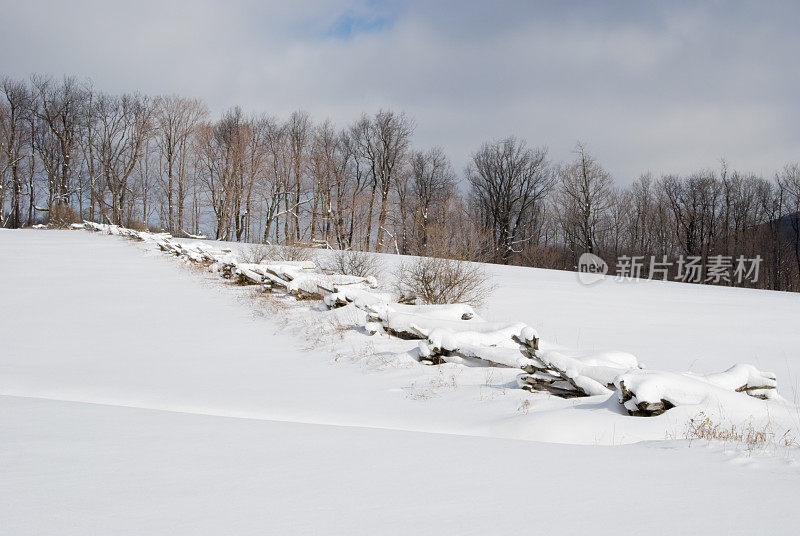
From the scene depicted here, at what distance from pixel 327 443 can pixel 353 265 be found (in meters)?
13.7

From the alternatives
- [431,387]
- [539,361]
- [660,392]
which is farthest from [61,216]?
[660,392]

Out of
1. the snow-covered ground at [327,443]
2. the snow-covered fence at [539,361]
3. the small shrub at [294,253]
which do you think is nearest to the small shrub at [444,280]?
the snow-covered fence at [539,361]

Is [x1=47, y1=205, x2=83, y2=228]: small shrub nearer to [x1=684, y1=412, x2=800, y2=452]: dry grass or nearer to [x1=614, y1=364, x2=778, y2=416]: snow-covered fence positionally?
[x1=614, y1=364, x2=778, y2=416]: snow-covered fence

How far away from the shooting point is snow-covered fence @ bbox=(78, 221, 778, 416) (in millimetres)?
4434

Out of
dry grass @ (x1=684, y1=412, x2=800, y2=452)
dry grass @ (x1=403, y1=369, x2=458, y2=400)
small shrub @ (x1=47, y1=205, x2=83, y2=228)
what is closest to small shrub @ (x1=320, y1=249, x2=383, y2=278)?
dry grass @ (x1=403, y1=369, x2=458, y2=400)

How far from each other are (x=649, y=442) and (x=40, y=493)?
3879mm

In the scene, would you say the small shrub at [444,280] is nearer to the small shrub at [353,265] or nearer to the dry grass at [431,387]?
the small shrub at [353,265]

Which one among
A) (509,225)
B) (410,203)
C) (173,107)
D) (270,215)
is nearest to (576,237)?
(509,225)

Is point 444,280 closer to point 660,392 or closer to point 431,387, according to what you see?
point 431,387

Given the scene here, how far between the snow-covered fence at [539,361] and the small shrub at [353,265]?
15.0 feet

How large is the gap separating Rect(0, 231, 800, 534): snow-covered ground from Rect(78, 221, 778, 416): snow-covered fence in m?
0.20

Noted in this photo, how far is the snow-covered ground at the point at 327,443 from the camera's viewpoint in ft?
7.22

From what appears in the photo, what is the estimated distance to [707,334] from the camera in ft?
37.9

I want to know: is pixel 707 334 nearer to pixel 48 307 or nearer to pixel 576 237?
pixel 48 307
